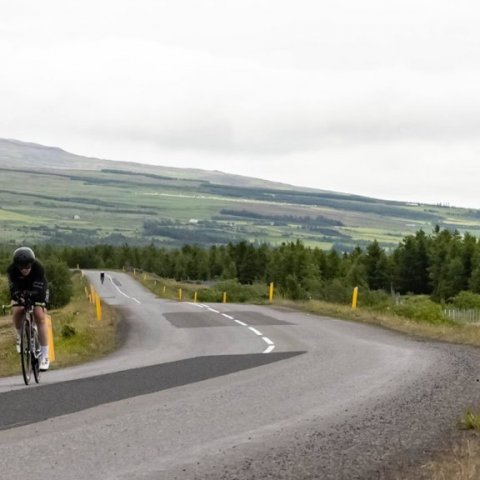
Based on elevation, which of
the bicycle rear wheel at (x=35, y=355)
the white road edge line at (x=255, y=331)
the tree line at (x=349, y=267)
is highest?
the bicycle rear wheel at (x=35, y=355)

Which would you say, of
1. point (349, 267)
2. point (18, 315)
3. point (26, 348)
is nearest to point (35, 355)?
point (26, 348)

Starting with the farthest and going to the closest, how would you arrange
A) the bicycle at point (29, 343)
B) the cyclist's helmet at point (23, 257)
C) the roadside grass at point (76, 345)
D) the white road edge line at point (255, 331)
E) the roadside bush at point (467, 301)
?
the roadside bush at point (467, 301)
the white road edge line at point (255, 331)
the roadside grass at point (76, 345)
the bicycle at point (29, 343)
the cyclist's helmet at point (23, 257)

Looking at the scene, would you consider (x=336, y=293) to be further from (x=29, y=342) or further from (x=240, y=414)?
(x=240, y=414)

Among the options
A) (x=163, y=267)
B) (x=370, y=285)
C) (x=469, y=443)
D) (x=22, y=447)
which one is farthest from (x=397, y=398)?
(x=163, y=267)

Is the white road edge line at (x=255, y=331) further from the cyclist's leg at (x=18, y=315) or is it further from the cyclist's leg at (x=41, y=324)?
the cyclist's leg at (x=18, y=315)

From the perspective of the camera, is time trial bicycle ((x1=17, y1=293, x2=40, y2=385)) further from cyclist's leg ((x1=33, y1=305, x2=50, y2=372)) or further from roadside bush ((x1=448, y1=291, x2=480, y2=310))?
roadside bush ((x1=448, y1=291, x2=480, y2=310))

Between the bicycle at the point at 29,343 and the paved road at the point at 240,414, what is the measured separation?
16.1 inches

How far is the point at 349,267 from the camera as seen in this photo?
434 feet

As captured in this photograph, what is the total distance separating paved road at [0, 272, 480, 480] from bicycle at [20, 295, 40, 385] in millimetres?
409

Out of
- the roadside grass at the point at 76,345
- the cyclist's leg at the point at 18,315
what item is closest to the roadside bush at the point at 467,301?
the roadside grass at the point at 76,345

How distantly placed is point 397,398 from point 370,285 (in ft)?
371

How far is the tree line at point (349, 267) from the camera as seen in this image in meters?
101

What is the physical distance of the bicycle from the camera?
13.4 metres

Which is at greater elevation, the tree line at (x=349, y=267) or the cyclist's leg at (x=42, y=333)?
the cyclist's leg at (x=42, y=333)
